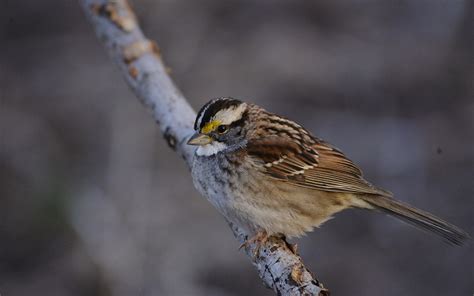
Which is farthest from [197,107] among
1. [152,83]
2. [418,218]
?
[418,218]

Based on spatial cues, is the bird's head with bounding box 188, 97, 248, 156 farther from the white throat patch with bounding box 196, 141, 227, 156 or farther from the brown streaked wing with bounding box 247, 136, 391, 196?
the brown streaked wing with bounding box 247, 136, 391, 196

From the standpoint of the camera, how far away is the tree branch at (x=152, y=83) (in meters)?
3.52

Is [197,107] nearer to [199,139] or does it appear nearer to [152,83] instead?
[152,83]

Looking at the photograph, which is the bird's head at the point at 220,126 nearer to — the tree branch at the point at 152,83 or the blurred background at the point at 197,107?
the tree branch at the point at 152,83

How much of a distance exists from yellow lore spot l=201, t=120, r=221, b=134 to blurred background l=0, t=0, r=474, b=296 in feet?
6.88

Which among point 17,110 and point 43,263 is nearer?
point 43,263

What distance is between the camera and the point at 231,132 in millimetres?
4066

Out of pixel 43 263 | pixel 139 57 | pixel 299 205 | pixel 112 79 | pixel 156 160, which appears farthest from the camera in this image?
Result: pixel 112 79

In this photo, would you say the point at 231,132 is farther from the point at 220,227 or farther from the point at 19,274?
the point at 19,274

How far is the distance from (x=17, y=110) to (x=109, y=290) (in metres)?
2.18

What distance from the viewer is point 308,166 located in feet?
13.7

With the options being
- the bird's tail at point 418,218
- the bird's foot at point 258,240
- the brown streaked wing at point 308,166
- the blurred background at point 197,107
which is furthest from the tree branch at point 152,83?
the blurred background at point 197,107

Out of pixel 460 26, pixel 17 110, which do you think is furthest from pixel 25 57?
pixel 460 26

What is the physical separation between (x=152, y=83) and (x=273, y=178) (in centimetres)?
97
